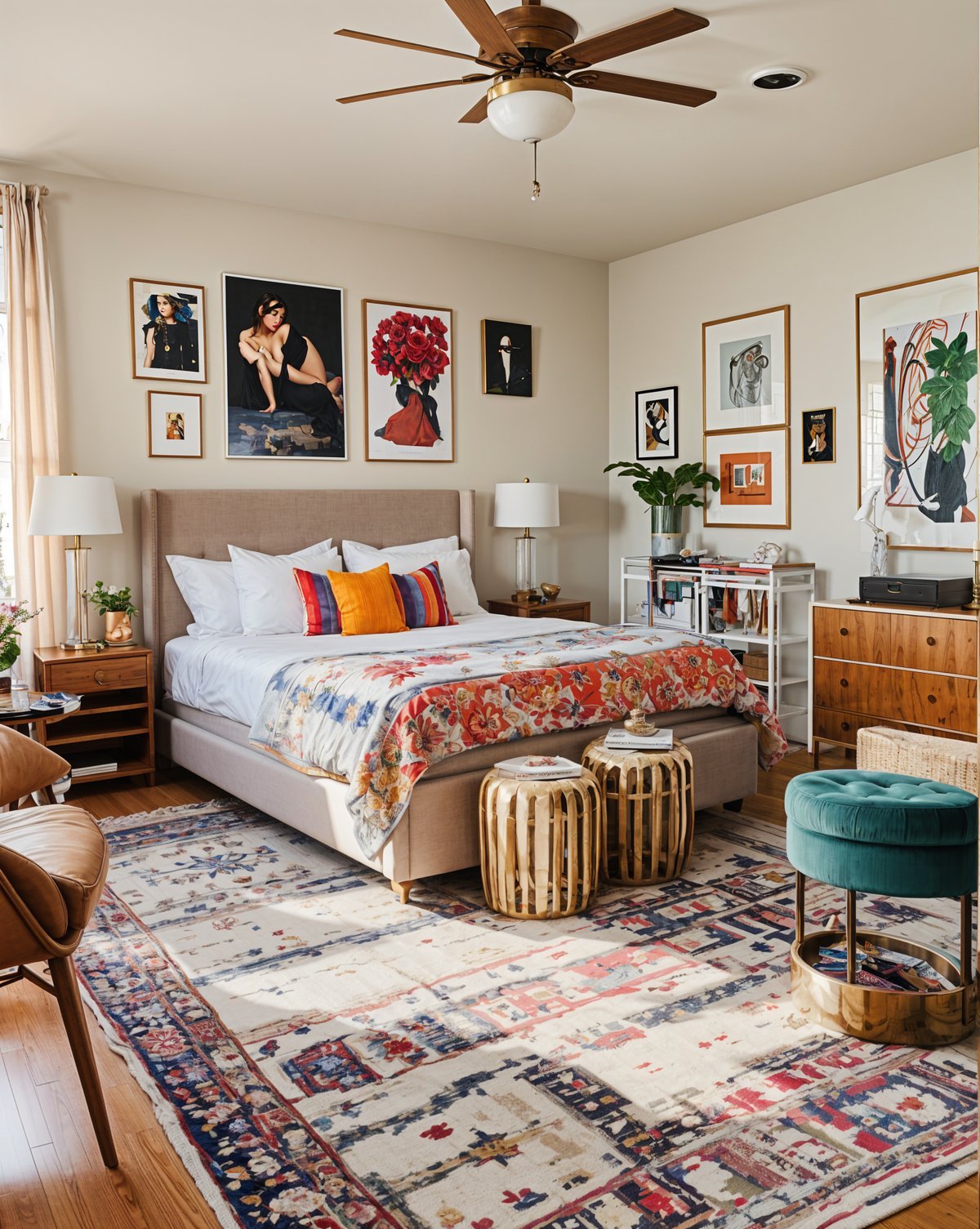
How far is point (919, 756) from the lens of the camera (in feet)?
Answer: 12.1

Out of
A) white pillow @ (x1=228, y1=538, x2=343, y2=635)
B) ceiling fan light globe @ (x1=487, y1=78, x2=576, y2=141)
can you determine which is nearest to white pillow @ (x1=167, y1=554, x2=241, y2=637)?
white pillow @ (x1=228, y1=538, x2=343, y2=635)

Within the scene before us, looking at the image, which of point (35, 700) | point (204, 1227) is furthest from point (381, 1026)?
point (35, 700)

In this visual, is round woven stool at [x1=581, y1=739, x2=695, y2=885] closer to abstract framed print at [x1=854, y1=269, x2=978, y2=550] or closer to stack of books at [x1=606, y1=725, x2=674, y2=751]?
stack of books at [x1=606, y1=725, x2=674, y2=751]

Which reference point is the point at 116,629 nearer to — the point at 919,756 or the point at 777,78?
the point at 919,756

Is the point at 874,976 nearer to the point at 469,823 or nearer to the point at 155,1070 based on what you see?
the point at 469,823

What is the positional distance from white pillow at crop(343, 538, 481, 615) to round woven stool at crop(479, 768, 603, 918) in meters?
2.34

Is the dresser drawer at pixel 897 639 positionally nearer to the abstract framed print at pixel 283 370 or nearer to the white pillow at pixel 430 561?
the white pillow at pixel 430 561

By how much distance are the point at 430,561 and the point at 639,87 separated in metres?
2.74

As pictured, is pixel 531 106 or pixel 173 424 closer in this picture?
pixel 531 106

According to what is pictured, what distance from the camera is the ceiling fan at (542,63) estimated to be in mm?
2848

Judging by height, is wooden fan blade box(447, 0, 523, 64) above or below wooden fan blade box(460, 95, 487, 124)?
below

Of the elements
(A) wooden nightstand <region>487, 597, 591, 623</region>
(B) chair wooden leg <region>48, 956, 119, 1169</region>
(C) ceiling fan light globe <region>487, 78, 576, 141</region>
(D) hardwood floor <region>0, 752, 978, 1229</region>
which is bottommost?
(D) hardwood floor <region>0, 752, 978, 1229</region>

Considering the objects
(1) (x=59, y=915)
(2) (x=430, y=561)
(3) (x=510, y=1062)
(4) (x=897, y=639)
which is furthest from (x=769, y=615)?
(1) (x=59, y=915)

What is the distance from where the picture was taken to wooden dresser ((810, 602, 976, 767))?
423cm
